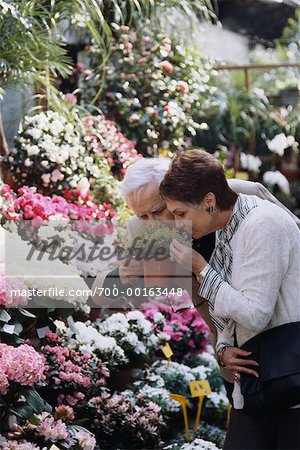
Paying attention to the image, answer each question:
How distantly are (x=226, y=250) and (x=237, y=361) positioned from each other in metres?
0.33

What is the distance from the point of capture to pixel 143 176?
2549mm

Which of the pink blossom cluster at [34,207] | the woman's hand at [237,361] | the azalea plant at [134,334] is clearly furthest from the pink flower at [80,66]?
the woman's hand at [237,361]

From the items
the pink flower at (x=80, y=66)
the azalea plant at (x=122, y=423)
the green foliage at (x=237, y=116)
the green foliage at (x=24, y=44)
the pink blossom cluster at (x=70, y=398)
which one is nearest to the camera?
the pink blossom cluster at (x=70, y=398)

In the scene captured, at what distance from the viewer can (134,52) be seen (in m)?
6.09

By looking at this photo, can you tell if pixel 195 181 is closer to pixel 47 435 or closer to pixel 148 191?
pixel 148 191

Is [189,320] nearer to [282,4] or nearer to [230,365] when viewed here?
[230,365]

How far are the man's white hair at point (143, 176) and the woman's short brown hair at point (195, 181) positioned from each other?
32 centimetres

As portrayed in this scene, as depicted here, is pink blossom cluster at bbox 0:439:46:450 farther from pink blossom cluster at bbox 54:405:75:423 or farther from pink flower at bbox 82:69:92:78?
pink flower at bbox 82:69:92:78

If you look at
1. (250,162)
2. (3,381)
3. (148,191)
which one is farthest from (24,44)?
(250,162)

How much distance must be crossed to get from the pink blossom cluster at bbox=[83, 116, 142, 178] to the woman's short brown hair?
280 cm

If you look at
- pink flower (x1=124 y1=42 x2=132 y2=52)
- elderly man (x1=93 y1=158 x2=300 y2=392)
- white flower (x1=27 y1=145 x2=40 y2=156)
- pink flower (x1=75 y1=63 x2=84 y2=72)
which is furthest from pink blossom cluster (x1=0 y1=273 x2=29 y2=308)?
pink flower (x1=124 y1=42 x2=132 y2=52)

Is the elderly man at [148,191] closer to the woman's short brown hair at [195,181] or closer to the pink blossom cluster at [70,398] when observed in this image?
the woman's short brown hair at [195,181]

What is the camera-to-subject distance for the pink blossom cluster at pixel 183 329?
4.23m

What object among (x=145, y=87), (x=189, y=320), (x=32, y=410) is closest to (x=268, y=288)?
(x=32, y=410)
